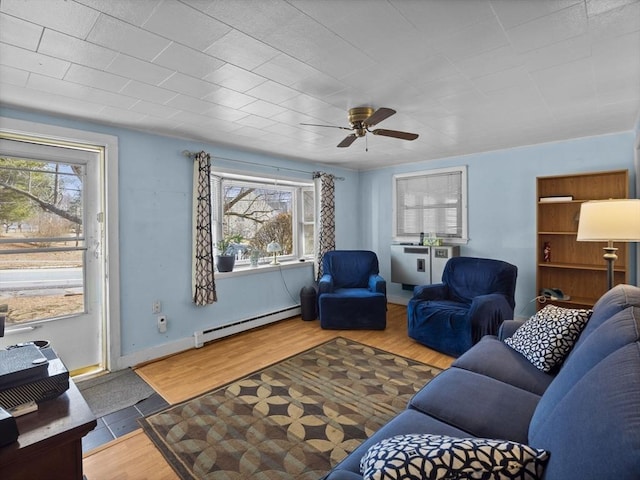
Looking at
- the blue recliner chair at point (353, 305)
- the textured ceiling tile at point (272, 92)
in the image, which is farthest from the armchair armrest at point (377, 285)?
the textured ceiling tile at point (272, 92)

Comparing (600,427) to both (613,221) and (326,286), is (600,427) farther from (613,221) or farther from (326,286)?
(326,286)

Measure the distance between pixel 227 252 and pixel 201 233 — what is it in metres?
0.57

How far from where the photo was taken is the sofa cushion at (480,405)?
1376mm

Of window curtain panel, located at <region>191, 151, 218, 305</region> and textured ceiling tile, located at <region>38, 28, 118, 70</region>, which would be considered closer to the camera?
textured ceiling tile, located at <region>38, 28, 118, 70</region>

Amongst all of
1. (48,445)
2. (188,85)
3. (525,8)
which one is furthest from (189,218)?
(525,8)

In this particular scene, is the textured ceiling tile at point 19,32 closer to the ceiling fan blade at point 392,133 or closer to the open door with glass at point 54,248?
the open door with glass at point 54,248

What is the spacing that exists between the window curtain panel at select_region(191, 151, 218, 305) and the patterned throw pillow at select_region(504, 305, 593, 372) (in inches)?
115

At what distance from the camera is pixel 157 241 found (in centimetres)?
333

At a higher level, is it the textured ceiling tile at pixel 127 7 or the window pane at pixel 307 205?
the textured ceiling tile at pixel 127 7

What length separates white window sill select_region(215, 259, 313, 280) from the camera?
12.9 ft

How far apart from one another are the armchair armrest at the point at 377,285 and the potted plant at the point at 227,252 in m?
1.78

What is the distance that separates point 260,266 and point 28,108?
2723 millimetres

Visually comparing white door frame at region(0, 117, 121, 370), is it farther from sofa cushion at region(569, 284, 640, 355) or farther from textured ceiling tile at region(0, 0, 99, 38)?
sofa cushion at region(569, 284, 640, 355)

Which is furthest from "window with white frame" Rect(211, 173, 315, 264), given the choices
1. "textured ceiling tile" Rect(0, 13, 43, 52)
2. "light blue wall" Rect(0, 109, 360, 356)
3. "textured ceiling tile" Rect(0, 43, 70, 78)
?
"textured ceiling tile" Rect(0, 13, 43, 52)
